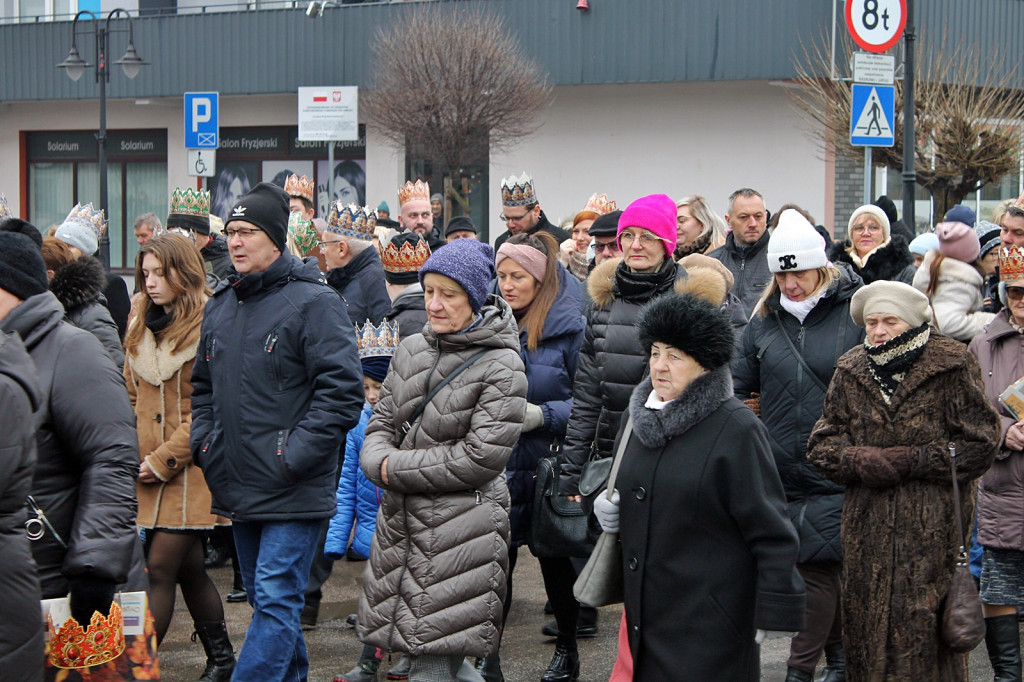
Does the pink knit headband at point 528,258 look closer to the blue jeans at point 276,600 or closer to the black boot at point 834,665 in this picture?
the blue jeans at point 276,600

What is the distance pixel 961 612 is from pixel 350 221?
4889 mm

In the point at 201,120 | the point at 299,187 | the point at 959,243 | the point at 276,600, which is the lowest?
the point at 276,600

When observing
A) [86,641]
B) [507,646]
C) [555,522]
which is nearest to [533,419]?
[555,522]

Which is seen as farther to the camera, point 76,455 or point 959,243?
point 959,243

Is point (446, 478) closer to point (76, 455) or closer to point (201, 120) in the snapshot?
point (76, 455)

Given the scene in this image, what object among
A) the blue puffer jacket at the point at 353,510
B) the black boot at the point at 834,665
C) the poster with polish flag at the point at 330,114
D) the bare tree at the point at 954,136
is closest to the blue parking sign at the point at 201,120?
the poster with polish flag at the point at 330,114

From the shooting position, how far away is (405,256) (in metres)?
7.93

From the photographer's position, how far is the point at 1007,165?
59.2 ft

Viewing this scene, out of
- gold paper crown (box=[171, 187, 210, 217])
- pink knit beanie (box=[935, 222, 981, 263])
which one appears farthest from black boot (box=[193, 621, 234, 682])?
pink knit beanie (box=[935, 222, 981, 263])

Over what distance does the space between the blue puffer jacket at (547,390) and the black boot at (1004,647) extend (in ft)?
7.47

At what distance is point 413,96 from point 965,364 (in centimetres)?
1925

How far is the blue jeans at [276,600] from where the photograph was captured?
17.4 feet

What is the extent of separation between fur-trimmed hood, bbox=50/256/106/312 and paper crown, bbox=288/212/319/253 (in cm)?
331

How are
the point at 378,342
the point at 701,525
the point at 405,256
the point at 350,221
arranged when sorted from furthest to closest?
1. the point at 350,221
2. the point at 405,256
3. the point at 378,342
4. the point at 701,525
